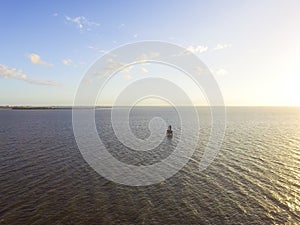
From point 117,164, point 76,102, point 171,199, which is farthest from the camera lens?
point 117,164

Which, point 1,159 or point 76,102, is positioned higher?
point 76,102

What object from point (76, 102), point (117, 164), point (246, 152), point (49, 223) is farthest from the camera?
point (246, 152)

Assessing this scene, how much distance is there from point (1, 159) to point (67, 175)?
17.9m

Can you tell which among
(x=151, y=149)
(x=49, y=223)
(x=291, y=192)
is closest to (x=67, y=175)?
(x=49, y=223)

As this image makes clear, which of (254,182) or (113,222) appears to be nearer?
(113,222)

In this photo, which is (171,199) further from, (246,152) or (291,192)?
(246,152)

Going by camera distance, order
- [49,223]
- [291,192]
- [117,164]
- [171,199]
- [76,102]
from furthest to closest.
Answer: [117,164] < [291,192] < [171,199] < [49,223] < [76,102]

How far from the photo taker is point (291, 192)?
29.2 meters

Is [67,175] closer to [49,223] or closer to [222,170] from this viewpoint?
[49,223]

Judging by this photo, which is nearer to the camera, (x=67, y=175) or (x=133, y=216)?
(x=133, y=216)

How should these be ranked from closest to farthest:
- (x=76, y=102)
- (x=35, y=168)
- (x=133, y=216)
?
(x=76, y=102) → (x=133, y=216) → (x=35, y=168)

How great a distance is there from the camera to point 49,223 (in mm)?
20812

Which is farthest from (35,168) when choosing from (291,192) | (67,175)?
(291,192)

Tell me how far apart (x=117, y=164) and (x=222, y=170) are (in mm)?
19104
